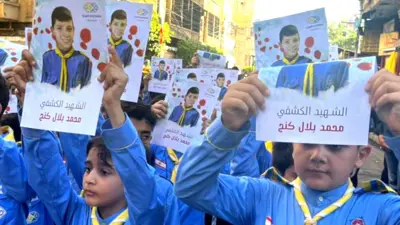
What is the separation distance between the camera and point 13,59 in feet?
11.6

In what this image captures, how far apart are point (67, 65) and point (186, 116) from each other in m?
1.50

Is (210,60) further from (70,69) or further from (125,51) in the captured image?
(70,69)

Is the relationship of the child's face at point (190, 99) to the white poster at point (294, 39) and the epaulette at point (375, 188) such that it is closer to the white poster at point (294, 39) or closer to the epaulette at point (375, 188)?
the white poster at point (294, 39)

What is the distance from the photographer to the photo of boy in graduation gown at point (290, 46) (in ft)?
10.4

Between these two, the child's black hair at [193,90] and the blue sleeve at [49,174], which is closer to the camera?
the blue sleeve at [49,174]

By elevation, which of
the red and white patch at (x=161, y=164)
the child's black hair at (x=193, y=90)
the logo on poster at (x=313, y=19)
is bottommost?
the red and white patch at (x=161, y=164)

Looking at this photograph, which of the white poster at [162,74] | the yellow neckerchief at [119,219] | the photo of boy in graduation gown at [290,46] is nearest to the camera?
the yellow neckerchief at [119,219]

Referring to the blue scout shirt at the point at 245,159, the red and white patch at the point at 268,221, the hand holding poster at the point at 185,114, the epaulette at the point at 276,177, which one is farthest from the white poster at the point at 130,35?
the red and white patch at the point at 268,221

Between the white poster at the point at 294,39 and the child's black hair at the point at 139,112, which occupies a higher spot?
the white poster at the point at 294,39

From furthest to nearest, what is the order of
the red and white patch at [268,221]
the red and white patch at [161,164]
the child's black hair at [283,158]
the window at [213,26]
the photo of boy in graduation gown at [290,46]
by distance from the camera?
the window at [213,26]
the red and white patch at [161,164]
the photo of boy in graduation gown at [290,46]
the child's black hair at [283,158]
the red and white patch at [268,221]

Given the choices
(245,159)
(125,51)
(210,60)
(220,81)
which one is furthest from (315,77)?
(210,60)

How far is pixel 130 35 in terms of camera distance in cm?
331

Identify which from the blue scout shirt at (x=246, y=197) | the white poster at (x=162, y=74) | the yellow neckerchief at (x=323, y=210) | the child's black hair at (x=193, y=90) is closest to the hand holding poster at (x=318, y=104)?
the blue scout shirt at (x=246, y=197)

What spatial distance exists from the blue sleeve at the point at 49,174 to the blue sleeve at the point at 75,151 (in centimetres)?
Answer: 45
